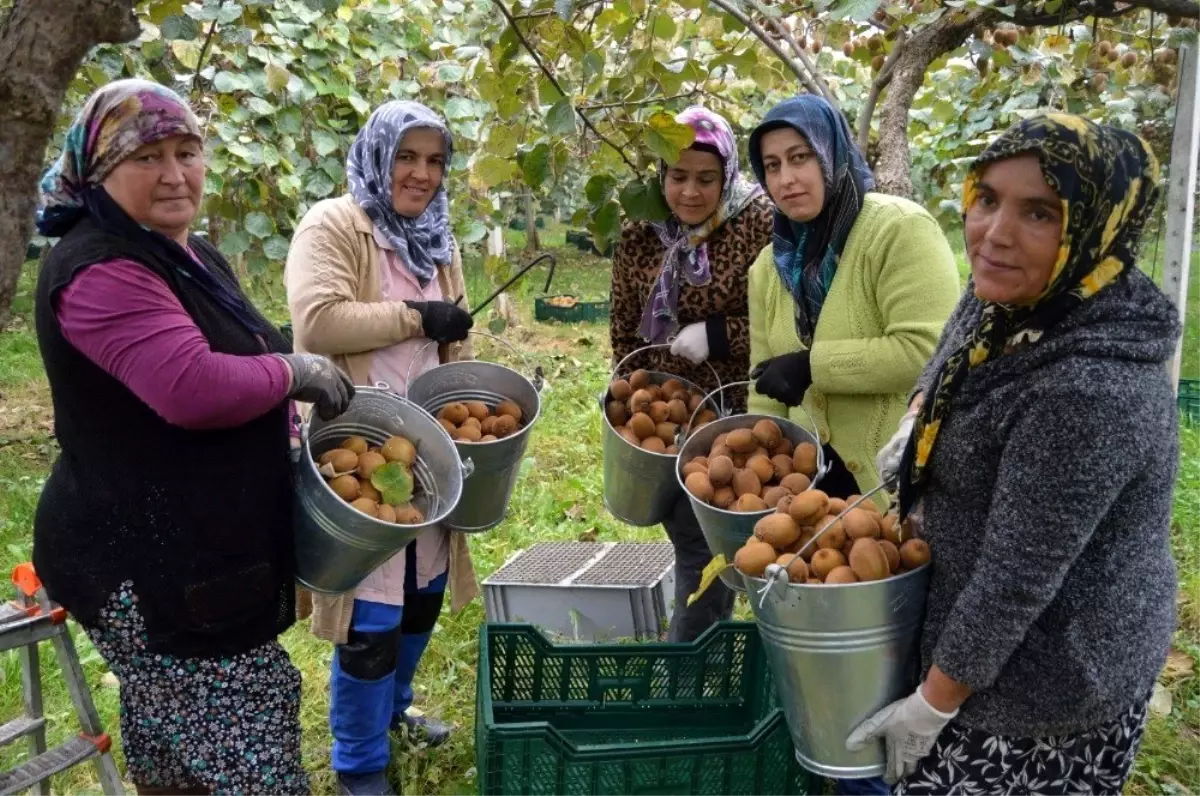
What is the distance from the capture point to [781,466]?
1.86m

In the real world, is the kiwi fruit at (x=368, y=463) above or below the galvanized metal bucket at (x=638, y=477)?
above

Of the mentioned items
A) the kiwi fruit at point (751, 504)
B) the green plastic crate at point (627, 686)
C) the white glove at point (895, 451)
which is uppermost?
the white glove at point (895, 451)

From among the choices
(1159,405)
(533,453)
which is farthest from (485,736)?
(533,453)

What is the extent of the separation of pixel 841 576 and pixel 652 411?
896 mm

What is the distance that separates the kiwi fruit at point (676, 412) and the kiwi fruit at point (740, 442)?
28 centimetres

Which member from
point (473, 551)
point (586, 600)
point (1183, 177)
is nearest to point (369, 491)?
point (586, 600)

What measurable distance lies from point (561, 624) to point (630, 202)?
137 centimetres

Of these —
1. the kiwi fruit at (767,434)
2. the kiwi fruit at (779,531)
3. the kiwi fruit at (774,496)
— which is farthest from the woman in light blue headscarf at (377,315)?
the kiwi fruit at (779,531)

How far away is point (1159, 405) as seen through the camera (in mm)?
1188

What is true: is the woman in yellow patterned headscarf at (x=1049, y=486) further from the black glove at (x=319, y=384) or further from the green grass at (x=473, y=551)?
the green grass at (x=473, y=551)

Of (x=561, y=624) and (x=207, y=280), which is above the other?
(x=207, y=280)

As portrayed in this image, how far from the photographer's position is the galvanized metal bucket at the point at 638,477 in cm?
214

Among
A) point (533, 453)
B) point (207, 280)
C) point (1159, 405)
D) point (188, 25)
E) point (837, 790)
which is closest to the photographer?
point (1159, 405)

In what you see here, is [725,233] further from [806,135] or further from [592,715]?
[592,715]
